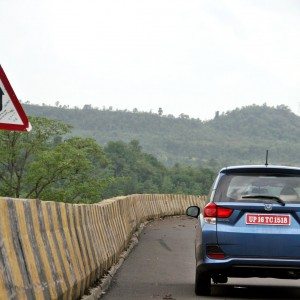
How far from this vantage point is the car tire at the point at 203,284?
1308 cm

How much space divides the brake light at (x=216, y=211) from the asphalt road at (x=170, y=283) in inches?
43.4

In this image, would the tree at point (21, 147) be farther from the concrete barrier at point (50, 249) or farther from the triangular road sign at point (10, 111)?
the triangular road sign at point (10, 111)

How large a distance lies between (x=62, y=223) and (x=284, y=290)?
14.5ft

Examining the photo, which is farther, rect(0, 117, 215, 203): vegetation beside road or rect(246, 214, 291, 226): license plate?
rect(0, 117, 215, 203): vegetation beside road

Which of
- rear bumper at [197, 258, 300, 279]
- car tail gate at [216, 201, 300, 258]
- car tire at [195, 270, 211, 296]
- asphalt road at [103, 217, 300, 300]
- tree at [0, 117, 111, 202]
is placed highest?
car tail gate at [216, 201, 300, 258]

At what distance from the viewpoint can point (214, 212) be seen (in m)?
12.6

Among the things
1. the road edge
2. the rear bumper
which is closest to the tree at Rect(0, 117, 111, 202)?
the road edge

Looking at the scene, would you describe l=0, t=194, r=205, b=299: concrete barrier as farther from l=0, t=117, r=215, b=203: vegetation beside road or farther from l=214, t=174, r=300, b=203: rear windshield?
l=0, t=117, r=215, b=203: vegetation beside road

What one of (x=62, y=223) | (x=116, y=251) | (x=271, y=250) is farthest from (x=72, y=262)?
(x=116, y=251)

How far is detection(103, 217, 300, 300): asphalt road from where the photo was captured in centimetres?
1350

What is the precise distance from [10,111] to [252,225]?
15.4 ft

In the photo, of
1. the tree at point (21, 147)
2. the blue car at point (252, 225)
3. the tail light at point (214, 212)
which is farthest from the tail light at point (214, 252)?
the tree at point (21, 147)

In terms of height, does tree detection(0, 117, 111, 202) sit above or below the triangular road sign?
below

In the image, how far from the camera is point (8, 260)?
7781 mm
